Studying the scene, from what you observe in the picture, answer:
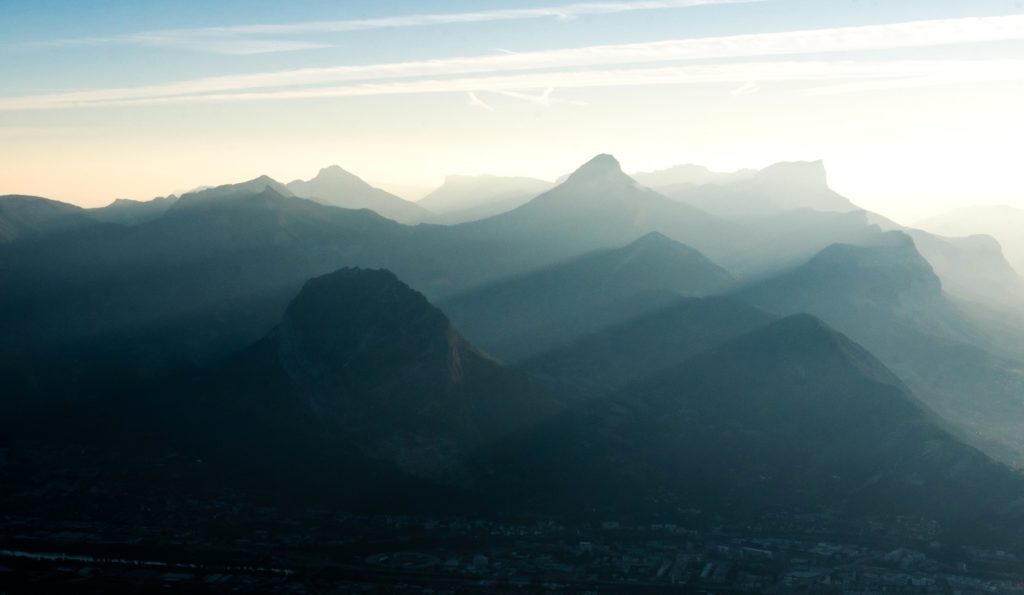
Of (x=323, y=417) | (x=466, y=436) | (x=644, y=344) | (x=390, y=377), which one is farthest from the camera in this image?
(x=644, y=344)

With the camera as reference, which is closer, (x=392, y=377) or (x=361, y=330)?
(x=392, y=377)

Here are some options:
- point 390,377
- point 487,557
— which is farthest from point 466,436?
point 487,557

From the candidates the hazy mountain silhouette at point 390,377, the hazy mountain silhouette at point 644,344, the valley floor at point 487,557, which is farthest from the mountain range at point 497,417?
the valley floor at point 487,557

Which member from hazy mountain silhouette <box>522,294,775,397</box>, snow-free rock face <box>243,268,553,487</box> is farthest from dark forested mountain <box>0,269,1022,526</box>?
hazy mountain silhouette <box>522,294,775,397</box>

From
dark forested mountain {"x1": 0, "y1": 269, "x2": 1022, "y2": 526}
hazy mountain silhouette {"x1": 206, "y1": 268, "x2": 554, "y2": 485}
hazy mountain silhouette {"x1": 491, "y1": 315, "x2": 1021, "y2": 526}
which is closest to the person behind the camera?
dark forested mountain {"x1": 0, "y1": 269, "x2": 1022, "y2": 526}

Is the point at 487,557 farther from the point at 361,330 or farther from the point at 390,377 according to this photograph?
the point at 361,330

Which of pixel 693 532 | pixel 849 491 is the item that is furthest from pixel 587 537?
pixel 849 491

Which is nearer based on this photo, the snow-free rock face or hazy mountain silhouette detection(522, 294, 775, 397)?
the snow-free rock face

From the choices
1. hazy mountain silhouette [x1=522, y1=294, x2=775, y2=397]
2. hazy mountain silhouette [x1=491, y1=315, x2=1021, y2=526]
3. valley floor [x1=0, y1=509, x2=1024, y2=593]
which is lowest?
valley floor [x1=0, y1=509, x2=1024, y2=593]

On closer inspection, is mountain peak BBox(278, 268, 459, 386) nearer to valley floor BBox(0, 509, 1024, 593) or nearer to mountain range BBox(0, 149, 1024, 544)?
mountain range BBox(0, 149, 1024, 544)

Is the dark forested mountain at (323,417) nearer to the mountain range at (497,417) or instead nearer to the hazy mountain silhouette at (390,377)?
the hazy mountain silhouette at (390,377)

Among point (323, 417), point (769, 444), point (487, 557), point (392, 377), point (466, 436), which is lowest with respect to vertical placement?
point (487, 557)
